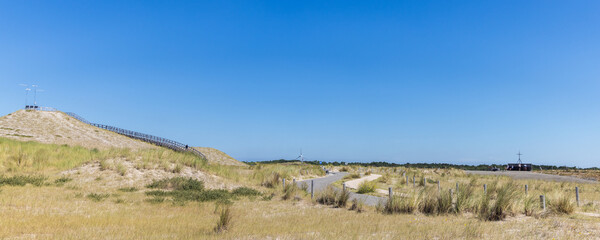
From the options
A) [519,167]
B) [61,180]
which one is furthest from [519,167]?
[61,180]

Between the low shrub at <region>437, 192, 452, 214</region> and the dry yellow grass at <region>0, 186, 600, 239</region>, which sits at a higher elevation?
the low shrub at <region>437, 192, 452, 214</region>

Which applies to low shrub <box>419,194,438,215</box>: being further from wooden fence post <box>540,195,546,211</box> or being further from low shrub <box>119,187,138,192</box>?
low shrub <box>119,187,138,192</box>

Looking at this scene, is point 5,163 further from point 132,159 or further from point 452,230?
point 452,230

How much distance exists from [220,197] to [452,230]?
1367 cm

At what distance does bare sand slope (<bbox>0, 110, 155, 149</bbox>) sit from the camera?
59.3 metres

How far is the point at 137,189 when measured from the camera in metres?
23.4

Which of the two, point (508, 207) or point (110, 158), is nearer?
point (508, 207)

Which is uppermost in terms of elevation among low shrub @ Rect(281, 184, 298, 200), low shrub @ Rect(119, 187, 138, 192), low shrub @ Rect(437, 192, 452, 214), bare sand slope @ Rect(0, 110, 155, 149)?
bare sand slope @ Rect(0, 110, 155, 149)

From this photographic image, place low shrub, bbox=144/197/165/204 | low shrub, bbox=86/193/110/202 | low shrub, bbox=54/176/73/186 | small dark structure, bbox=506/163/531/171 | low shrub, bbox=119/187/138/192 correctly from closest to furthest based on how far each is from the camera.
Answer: low shrub, bbox=86/193/110/202 < low shrub, bbox=144/197/165/204 < low shrub, bbox=54/176/73/186 < low shrub, bbox=119/187/138/192 < small dark structure, bbox=506/163/531/171

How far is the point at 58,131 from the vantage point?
67438 millimetres

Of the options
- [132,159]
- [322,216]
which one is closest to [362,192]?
[322,216]

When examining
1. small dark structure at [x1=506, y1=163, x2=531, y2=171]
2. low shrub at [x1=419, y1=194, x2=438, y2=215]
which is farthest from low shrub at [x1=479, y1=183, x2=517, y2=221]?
small dark structure at [x1=506, y1=163, x2=531, y2=171]

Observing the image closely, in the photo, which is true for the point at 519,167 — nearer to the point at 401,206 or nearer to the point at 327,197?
the point at 327,197

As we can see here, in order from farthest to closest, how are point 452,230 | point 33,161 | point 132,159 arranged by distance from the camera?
1. point 132,159
2. point 33,161
3. point 452,230
